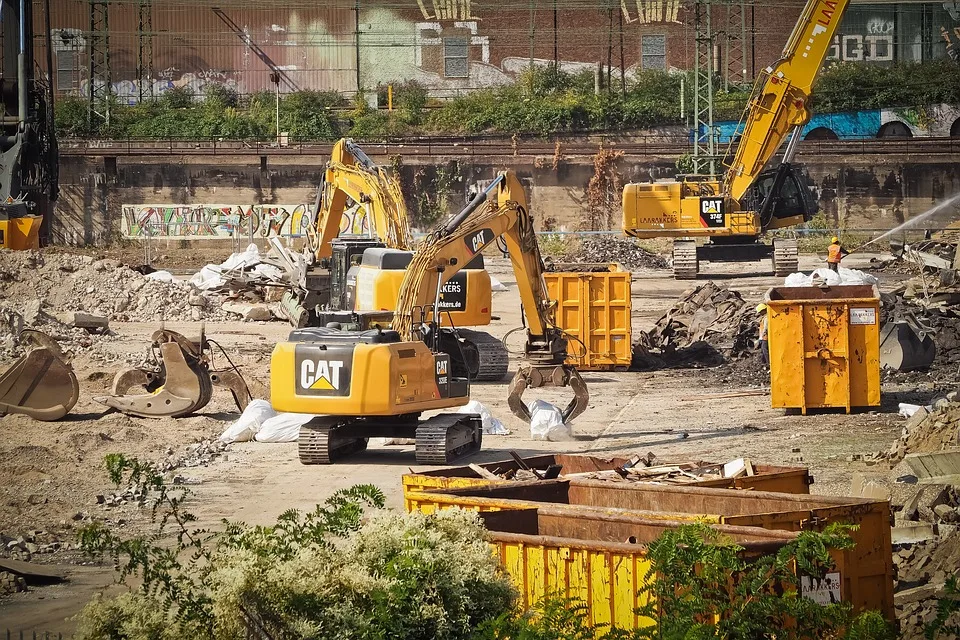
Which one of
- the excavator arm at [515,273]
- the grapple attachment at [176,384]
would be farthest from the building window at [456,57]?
the grapple attachment at [176,384]

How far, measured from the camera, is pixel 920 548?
8680 mm

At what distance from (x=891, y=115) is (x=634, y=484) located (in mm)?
49042

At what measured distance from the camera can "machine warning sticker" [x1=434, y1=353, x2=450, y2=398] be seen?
560 inches

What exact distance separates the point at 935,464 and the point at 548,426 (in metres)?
5.18

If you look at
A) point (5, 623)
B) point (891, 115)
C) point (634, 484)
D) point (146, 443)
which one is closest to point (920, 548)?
point (634, 484)

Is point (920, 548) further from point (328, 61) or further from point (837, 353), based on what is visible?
point (328, 61)

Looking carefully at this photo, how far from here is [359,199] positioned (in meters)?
22.0

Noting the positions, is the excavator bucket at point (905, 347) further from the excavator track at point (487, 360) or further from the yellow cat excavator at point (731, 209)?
the yellow cat excavator at point (731, 209)

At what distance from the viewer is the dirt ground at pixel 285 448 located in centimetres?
1144

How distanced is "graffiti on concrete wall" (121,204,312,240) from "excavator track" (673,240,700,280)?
14.8 m

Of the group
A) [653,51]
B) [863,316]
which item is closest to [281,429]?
→ [863,316]

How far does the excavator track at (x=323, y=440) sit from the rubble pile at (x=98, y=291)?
15177 millimetres

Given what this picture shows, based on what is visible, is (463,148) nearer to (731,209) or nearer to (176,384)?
(731,209)

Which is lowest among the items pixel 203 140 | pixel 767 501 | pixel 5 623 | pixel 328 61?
pixel 5 623
